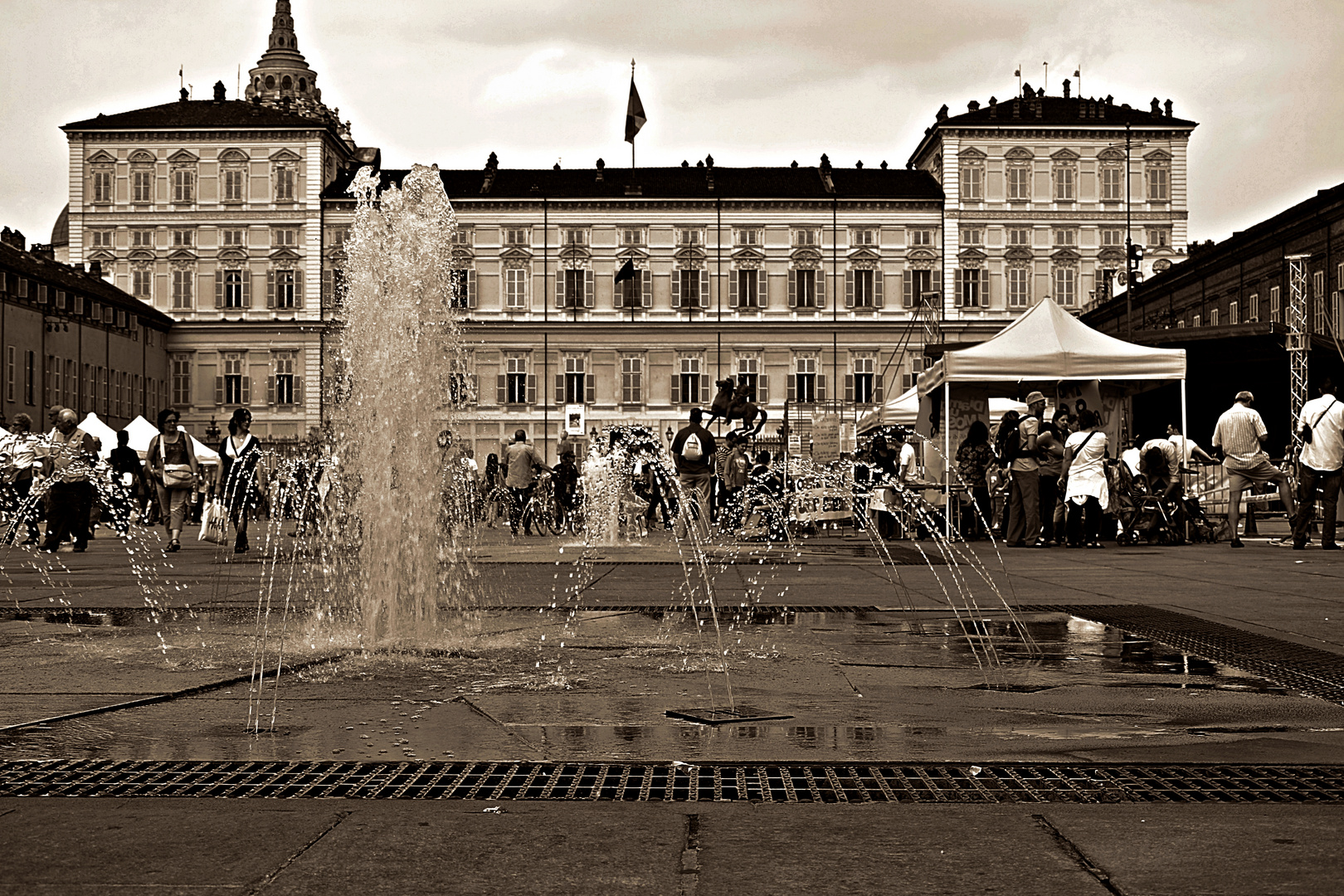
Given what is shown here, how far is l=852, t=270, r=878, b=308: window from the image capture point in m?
76.6

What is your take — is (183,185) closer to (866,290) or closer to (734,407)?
(866,290)

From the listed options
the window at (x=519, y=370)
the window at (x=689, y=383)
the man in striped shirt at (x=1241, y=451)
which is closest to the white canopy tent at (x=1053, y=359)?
the man in striped shirt at (x=1241, y=451)

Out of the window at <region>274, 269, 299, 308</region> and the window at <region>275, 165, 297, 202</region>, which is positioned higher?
the window at <region>275, 165, 297, 202</region>

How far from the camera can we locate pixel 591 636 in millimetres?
7637

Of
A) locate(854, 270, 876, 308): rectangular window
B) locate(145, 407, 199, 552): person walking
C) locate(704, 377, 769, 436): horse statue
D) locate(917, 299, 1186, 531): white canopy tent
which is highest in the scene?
locate(854, 270, 876, 308): rectangular window

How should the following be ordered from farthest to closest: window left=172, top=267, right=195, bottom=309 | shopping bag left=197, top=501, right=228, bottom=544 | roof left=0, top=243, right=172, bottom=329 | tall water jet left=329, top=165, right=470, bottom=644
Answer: window left=172, top=267, right=195, bottom=309 → roof left=0, top=243, right=172, bottom=329 → shopping bag left=197, top=501, right=228, bottom=544 → tall water jet left=329, top=165, right=470, bottom=644

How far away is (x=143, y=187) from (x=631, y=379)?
2541 cm

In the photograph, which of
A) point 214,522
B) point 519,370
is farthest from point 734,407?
point 519,370

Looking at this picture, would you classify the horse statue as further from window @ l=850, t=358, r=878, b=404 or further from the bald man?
window @ l=850, t=358, r=878, b=404

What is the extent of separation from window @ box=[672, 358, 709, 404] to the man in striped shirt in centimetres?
5876

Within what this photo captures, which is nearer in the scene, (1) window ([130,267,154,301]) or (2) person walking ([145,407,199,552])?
(2) person walking ([145,407,199,552])

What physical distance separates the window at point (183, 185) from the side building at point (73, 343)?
5.15 meters

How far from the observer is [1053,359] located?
19.0 m

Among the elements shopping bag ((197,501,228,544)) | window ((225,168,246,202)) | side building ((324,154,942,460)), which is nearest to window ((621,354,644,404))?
side building ((324,154,942,460))
